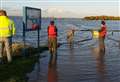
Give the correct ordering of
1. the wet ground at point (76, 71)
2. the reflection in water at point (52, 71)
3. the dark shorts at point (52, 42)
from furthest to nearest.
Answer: the dark shorts at point (52, 42), the wet ground at point (76, 71), the reflection in water at point (52, 71)

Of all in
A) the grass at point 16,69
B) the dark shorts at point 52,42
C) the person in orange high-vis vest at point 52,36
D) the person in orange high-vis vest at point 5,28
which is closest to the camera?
the grass at point 16,69

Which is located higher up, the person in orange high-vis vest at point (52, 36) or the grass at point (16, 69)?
the person in orange high-vis vest at point (52, 36)

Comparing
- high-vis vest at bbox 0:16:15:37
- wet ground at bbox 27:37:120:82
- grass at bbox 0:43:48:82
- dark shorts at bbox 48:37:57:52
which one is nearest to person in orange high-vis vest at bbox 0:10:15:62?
high-vis vest at bbox 0:16:15:37

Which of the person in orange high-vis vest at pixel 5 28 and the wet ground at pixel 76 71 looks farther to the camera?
the person in orange high-vis vest at pixel 5 28

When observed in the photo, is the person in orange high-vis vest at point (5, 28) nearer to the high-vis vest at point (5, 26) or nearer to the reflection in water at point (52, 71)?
the high-vis vest at point (5, 26)

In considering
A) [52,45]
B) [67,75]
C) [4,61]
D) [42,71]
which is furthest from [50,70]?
[52,45]

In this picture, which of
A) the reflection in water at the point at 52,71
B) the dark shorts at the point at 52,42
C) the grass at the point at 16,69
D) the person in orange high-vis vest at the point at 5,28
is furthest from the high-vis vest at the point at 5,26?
the dark shorts at the point at 52,42

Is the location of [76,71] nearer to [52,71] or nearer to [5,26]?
[52,71]

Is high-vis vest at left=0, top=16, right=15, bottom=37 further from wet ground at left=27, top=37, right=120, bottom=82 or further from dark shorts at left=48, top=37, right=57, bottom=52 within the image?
dark shorts at left=48, top=37, right=57, bottom=52

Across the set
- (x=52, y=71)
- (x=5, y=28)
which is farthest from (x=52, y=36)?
(x=52, y=71)

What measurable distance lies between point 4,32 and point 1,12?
0.71 metres

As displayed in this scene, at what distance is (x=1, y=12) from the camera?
539 inches

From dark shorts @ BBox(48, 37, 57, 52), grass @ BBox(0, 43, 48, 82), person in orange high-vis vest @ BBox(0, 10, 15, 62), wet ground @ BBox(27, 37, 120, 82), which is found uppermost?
person in orange high-vis vest @ BBox(0, 10, 15, 62)

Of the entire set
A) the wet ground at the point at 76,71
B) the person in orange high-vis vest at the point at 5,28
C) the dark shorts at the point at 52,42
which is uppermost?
the person in orange high-vis vest at the point at 5,28
